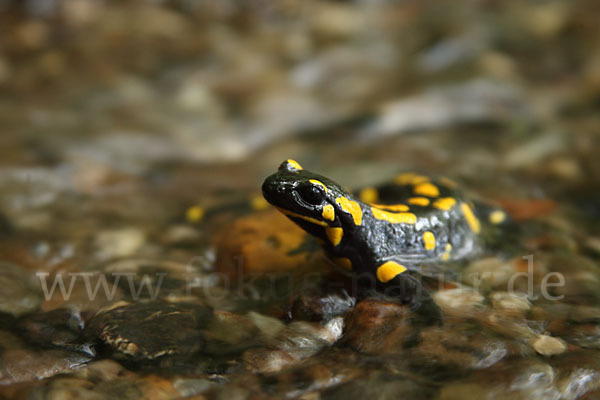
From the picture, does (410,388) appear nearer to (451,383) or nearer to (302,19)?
(451,383)

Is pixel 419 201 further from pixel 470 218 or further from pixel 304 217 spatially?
pixel 304 217

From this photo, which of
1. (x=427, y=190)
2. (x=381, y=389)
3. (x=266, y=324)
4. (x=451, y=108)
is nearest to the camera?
(x=381, y=389)

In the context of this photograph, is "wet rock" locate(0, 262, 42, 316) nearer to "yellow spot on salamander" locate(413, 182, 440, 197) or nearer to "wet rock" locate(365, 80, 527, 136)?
"yellow spot on salamander" locate(413, 182, 440, 197)

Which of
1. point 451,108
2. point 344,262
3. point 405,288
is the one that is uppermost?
point 451,108

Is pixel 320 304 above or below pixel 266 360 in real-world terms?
above

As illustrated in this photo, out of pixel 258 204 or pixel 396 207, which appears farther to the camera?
pixel 258 204

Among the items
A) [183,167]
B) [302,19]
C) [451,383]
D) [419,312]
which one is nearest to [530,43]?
[302,19]

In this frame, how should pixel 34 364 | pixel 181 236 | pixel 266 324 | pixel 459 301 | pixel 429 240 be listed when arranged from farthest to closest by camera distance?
1. pixel 181 236
2. pixel 429 240
3. pixel 459 301
4. pixel 266 324
5. pixel 34 364

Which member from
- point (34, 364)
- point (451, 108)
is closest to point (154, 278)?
point (34, 364)
